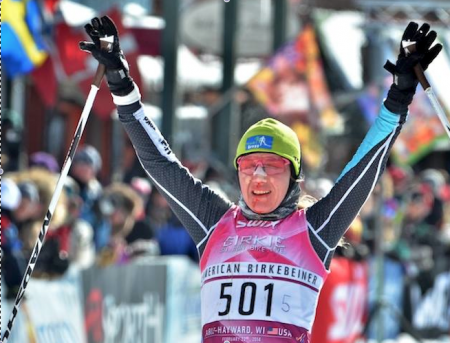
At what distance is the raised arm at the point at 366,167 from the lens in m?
4.88

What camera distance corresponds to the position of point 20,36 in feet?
32.6

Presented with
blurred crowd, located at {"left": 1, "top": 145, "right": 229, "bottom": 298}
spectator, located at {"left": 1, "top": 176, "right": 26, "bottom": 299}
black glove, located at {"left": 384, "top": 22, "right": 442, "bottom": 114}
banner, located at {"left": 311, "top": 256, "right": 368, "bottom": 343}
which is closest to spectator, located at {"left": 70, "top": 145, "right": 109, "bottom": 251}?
blurred crowd, located at {"left": 1, "top": 145, "right": 229, "bottom": 298}

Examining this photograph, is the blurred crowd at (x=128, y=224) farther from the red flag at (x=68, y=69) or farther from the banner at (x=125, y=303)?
the red flag at (x=68, y=69)

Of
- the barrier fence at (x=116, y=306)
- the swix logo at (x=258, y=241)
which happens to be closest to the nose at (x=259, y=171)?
the swix logo at (x=258, y=241)

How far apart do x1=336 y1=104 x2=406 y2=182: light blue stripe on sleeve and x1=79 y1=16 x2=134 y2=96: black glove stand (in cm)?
102

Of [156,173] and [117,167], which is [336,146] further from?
[156,173]

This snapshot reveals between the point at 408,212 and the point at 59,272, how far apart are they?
655 cm

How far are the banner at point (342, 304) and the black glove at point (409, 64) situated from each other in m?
4.92

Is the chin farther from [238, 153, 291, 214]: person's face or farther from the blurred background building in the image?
the blurred background building

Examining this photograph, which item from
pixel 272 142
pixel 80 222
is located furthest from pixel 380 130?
pixel 80 222

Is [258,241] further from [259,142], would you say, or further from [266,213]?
[259,142]

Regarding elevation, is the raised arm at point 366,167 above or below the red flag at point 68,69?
below

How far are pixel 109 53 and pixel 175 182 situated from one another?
2.08 feet

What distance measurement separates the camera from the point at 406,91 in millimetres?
4891
